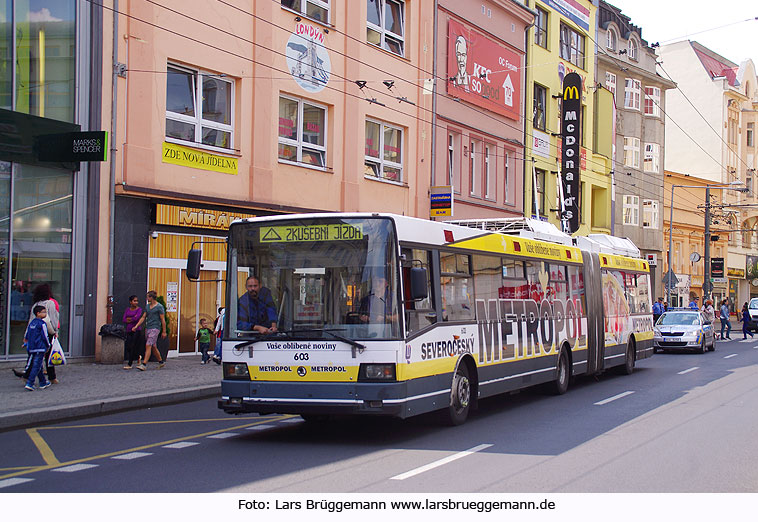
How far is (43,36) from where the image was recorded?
56.7 ft

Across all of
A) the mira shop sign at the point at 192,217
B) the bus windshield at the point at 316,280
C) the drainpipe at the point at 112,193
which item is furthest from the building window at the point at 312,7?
the bus windshield at the point at 316,280

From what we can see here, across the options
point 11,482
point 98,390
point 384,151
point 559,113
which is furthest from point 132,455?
point 559,113

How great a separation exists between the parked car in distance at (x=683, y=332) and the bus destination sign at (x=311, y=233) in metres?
20.7

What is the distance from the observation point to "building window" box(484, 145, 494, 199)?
3275 cm

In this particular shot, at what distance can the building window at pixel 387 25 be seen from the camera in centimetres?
2619

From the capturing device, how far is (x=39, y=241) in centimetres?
1700

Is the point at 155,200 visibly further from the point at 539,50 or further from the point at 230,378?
the point at 539,50

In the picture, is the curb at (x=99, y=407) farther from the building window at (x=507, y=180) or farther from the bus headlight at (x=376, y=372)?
the building window at (x=507, y=180)

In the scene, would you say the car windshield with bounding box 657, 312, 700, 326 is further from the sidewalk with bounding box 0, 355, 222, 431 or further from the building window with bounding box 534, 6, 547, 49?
the sidewalk with bounding box 0, 355, 222, 431

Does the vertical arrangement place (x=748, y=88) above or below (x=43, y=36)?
above

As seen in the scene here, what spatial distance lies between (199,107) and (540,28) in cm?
2166

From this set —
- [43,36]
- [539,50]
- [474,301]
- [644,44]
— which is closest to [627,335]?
[474,301]
